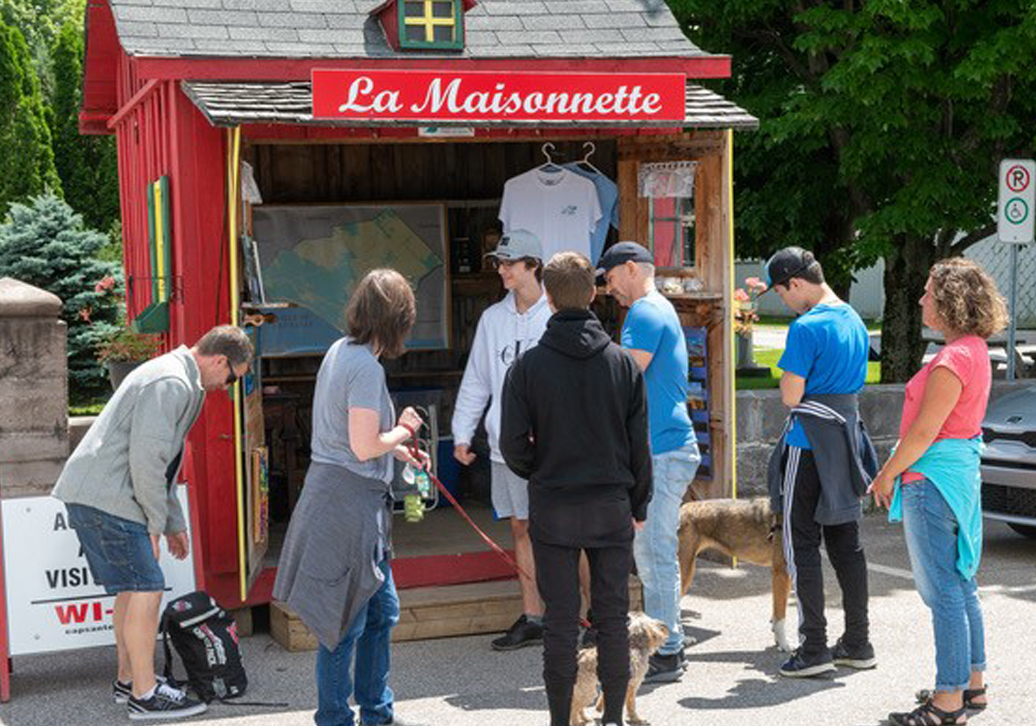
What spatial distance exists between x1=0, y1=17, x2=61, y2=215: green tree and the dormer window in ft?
64.0

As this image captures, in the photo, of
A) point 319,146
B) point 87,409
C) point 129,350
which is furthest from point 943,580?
point 87,409

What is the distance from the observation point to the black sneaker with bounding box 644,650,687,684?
23.9ft

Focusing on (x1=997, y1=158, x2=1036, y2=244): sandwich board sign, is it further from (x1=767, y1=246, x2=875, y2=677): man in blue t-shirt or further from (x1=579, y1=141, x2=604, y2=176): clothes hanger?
(x1=767, y1=246, x2=875, y2=677): man in blue t-shirt

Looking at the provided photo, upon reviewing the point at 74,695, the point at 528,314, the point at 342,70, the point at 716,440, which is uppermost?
the point at 342,70

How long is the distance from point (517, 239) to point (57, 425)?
2826 millimetres

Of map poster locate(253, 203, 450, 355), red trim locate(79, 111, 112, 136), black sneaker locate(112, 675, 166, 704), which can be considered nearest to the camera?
black sneaker locate(112, 675, 166, 704)

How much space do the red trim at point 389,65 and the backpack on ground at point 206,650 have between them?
290 centimetres

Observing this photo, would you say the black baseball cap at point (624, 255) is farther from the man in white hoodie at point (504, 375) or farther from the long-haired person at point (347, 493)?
the long-haired person at point (347, 493)

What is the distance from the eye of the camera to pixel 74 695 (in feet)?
23.9

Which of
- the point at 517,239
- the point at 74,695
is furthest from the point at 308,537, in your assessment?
the point at 517,239

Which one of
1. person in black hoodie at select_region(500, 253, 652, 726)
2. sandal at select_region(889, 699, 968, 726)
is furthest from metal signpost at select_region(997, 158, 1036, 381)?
person in black hoodie at select_region(500, 253, 652, 726)

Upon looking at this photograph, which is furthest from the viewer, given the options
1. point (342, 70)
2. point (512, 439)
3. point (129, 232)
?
point (129, 232)

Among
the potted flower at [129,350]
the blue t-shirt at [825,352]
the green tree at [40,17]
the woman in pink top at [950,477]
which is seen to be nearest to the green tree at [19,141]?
the potted flower at [129,350]

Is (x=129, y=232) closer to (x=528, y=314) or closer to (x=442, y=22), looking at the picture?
(x=442, y=22)
